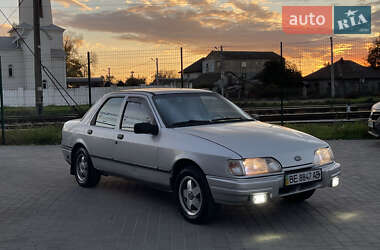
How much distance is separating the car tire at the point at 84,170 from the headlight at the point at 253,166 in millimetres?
3361

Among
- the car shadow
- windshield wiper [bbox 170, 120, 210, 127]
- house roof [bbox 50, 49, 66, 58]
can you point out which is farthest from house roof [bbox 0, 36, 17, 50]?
windshield wiper [bbox 170, 120, 210, 127]

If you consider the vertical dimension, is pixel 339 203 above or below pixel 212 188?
below

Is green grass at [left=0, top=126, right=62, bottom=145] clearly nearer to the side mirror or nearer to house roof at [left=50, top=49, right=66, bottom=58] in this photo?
the side mirror

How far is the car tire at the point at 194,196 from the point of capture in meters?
5.35

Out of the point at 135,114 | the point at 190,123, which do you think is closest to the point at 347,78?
the point at 135,114

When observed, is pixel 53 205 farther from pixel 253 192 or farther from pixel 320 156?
pixel 320 156

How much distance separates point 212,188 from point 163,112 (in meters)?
1.52

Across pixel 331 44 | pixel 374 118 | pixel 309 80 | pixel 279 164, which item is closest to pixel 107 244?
pixel 279 164

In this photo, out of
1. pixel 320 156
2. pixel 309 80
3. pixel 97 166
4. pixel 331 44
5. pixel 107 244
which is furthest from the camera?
pixel 309 80

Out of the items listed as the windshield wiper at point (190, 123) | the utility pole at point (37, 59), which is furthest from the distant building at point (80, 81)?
the windshield wiper at point (190, 123)

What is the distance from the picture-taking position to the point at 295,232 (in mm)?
5184

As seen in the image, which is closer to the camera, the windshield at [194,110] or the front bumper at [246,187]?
the front bumper at [246,187]

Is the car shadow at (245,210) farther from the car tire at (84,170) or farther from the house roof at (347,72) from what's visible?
the house roof at (347,72)

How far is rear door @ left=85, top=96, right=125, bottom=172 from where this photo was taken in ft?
23.0
